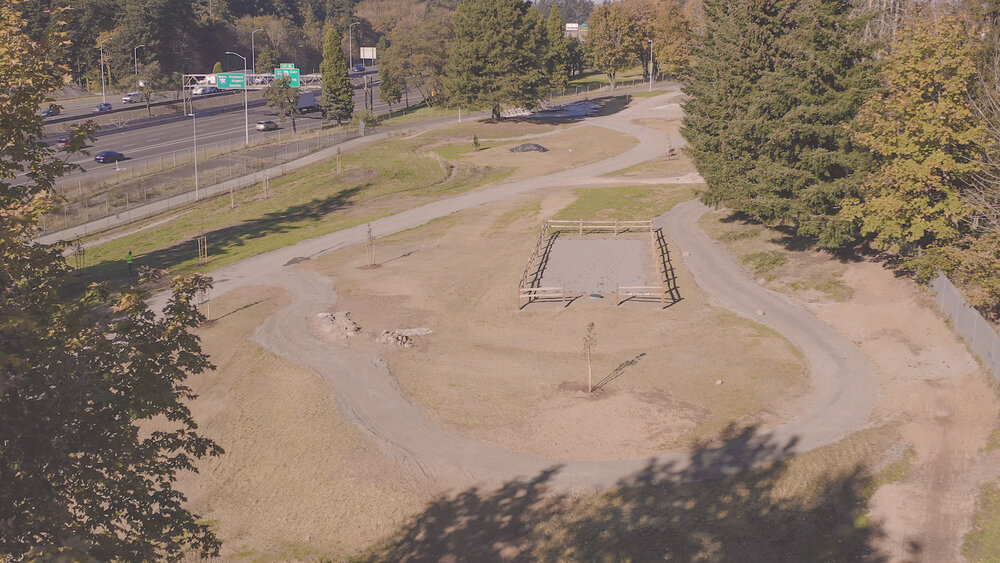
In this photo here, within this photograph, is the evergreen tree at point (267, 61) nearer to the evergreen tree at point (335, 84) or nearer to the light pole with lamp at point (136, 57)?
the light pole with lamp at point (136, 57)

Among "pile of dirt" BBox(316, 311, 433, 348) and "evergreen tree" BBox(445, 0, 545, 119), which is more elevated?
"evergreen tree" BBox(445, 0, 545, 119)

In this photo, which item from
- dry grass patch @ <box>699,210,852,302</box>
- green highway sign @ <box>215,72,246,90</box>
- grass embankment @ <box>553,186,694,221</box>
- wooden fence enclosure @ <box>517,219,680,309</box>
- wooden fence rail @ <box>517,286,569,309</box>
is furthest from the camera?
green highway sign @ <box>215,72,246,90</box>

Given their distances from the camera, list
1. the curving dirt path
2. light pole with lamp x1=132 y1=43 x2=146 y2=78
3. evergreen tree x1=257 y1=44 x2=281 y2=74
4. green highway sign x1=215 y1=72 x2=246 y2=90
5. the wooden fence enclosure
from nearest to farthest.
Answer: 1. the curving dirt path
2. the wooden fence enclosure
3. green highway sign x1=215 y1=72 x2=246 y2=90
4. light pole with lamp x1=132 y1=43 x2=146 y2=78
5. evergreen tree x1=257 y1=44 x2=281 y2=74

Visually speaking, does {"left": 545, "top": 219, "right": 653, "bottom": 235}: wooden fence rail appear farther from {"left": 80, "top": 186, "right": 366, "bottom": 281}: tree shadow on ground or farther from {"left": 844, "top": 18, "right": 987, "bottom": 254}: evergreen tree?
{"left": 80, "top": 186, "right": 366, "bottom": 281}: tree shadow on ground

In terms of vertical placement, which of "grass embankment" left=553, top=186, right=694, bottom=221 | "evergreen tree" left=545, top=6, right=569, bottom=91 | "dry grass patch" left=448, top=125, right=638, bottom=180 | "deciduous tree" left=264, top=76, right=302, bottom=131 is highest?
"evergreen tree" left=545, top=6, right=569, bottom=91

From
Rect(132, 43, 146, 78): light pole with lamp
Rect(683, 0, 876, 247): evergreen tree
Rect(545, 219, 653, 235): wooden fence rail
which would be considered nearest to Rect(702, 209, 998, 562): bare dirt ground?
Rect(683, 0, 876, 247): evergreen tree

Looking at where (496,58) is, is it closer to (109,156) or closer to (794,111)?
(109,156)

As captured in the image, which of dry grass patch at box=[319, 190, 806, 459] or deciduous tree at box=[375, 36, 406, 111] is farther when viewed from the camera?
deciduous tree at box=[375, 36, 406, 111]

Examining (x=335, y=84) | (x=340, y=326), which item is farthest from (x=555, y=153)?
(x=340, y=326)
